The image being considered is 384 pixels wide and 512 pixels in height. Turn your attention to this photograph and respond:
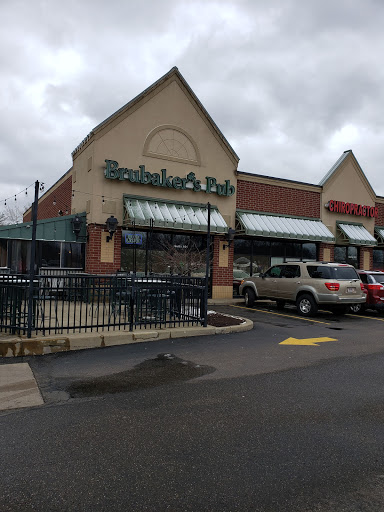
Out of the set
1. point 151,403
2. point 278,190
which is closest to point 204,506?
point 151,403

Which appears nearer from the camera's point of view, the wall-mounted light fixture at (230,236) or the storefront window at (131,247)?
the storefront window at (131,247)

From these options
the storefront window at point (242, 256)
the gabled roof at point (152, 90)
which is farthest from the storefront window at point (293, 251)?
the gabled roof at point (152, 90)

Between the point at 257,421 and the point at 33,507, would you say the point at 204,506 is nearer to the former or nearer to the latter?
the point at 33,507

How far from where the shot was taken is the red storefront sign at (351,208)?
72.2ft

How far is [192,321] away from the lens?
32.4 ft

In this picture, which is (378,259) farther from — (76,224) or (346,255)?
(76,224)

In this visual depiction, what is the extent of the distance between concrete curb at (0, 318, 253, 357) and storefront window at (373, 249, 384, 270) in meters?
18.4

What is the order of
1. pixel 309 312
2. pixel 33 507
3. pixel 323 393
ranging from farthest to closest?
1. pixel 309 312
2. pixel 323 393
3. pixel 33 507

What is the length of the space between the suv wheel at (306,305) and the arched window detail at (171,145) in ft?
25.7

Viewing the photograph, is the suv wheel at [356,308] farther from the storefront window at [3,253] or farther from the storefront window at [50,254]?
the storefront window at [3,253]

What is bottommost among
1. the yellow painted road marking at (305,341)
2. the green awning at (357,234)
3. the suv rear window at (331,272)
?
the yellow painted road marking at (305,341)

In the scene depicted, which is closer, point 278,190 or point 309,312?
point 309,312

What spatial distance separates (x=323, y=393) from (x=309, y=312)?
8.49 metres

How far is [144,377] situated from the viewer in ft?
20.2
